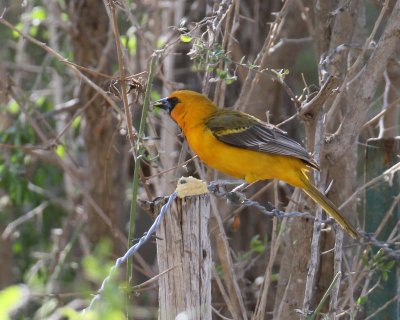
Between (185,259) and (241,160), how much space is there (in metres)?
1.81

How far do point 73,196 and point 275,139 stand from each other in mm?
3337

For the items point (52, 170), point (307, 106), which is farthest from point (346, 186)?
point (52, 170)

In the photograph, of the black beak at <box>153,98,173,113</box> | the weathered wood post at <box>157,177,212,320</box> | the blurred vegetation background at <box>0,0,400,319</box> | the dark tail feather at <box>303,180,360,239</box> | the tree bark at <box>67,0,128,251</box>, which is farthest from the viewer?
the tree bark at <box>67,0,128,251</box>

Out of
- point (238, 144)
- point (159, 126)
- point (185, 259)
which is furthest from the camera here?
point (159, 126)

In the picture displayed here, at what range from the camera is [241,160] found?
15.3 feet

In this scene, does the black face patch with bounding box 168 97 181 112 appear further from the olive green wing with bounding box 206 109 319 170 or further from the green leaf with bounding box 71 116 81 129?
the green leaf with bounding box 71 116 81 129

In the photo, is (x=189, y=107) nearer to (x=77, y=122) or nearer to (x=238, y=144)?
(x=238, y=144)

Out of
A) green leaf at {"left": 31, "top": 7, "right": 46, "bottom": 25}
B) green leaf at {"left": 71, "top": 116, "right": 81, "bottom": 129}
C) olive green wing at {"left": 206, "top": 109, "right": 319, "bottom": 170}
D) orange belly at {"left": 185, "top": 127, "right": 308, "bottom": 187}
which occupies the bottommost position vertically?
green leaf at {"left": 71, "top": 116, "right": 81, "bottom": 129}

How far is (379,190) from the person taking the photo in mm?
4699

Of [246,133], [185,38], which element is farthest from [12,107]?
[185,38]

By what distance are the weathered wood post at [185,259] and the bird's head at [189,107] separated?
74.7 inches

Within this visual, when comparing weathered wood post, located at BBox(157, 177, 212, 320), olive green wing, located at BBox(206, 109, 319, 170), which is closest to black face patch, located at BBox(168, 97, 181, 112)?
olive green wing, located at BBox(206, 109, 319, 170)

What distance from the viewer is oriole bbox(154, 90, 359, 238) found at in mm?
4562

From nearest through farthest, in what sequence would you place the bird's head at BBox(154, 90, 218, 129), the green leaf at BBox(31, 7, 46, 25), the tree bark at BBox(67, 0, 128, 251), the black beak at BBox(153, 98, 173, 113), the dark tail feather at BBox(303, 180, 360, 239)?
the dark tail feather at BBox(303, 180, 360, 239) < the bird's head at BBox(154, 90, 218, 129) < the black beak at BBox(153, 98, 173, 113) < the green leaf at BBox(31, 7, 46, 25) < the tree bark at BBox(67, 0, 128, 251)
